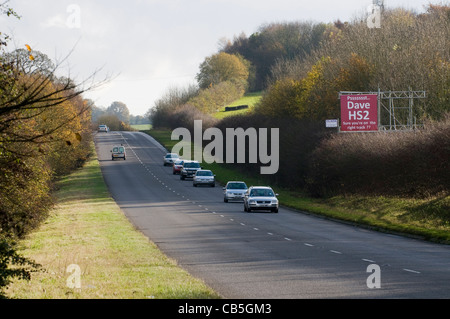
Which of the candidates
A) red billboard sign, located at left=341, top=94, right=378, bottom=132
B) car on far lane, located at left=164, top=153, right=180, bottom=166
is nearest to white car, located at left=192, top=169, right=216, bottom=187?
red billboard sign, located at left=341, top=94, right=378, bottom=132

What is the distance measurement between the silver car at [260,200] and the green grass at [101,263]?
7.36 m

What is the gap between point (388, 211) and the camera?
4016 centimetres

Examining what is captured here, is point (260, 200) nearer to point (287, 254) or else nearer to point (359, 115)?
point (359, 115)

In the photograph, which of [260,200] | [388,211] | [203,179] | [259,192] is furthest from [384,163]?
[203,179]

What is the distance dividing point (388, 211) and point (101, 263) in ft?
75.4

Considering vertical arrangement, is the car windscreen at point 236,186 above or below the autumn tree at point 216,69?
below

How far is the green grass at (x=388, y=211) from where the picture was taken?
3184 cm

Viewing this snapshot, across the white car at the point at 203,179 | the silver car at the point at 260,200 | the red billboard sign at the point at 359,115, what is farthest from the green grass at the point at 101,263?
the white car at the point at 203,179

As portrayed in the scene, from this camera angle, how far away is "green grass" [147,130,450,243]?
3184 cm

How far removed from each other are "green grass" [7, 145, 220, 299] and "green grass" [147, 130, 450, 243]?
→ 34.7 ft

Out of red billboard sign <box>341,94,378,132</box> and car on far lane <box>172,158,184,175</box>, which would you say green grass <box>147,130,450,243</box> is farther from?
car on far lane <box>172,158,184,175</box>

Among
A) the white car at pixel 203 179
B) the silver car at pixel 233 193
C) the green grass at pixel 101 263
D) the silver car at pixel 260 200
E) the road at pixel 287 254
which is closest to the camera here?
the green grass at pixel 101 263

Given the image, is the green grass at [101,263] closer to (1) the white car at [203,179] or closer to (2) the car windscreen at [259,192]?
(2) the car windscreen at [259,192]
